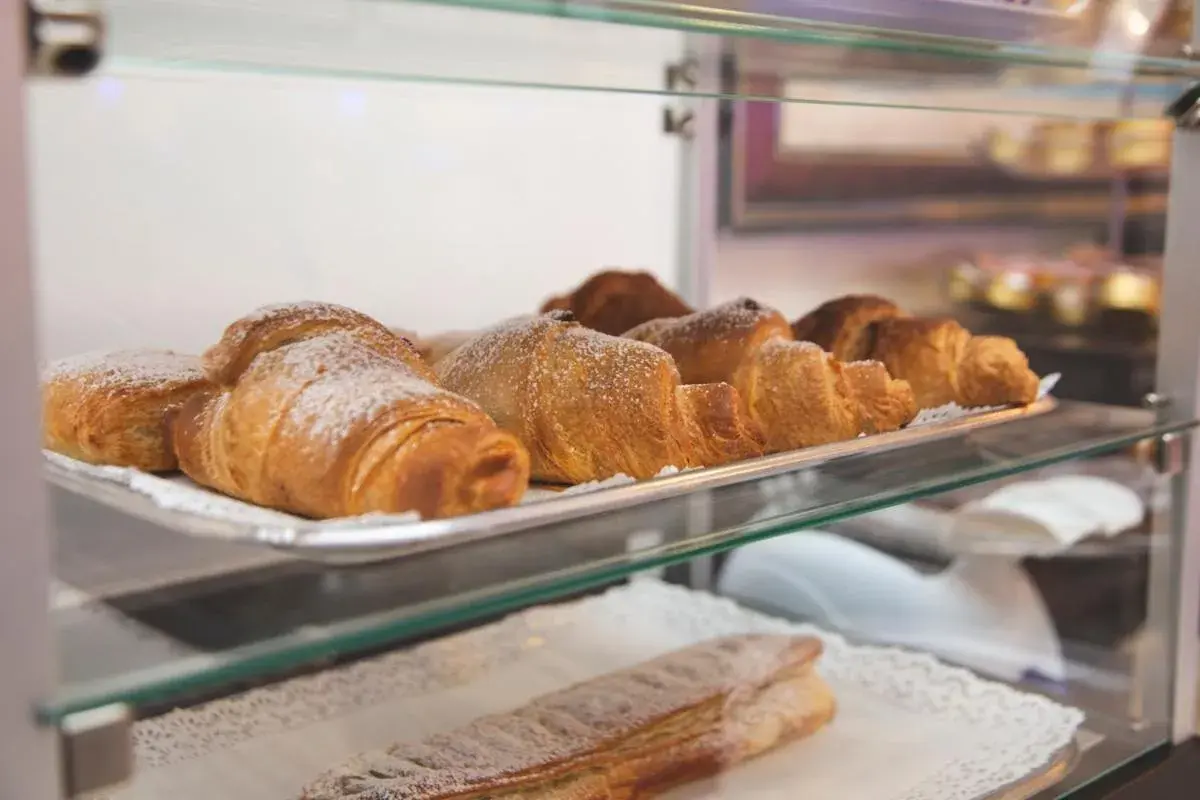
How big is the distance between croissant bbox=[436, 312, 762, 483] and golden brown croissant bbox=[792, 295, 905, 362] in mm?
243

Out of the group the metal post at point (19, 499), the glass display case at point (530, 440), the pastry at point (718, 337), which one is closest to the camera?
the metal post at point (19, 499)

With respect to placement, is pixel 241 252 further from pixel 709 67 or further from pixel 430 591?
pixel 430 591

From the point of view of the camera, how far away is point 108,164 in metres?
1.20

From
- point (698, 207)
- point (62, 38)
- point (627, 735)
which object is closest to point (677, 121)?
point (698, 207)

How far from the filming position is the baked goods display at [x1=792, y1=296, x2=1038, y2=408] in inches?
40.8

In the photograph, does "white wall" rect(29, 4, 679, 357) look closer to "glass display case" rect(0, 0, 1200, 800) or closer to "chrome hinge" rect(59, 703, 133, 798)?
"glass display case" rect(0, 0, 1200, 800)

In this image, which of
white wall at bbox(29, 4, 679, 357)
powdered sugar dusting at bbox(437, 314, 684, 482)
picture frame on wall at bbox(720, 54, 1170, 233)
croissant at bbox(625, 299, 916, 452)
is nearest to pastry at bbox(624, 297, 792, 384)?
croissant at bbox(625, 299, 916, 452)

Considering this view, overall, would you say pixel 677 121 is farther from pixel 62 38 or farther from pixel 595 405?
pixel 62 38

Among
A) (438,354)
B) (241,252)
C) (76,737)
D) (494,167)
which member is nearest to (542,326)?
(438,354)

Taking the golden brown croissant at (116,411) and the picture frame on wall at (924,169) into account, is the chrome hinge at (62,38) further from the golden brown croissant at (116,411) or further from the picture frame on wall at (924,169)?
the picture frame on wall at (924,169)

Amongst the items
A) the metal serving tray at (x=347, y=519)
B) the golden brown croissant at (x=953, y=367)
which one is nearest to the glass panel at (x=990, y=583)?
the golden brown croissant at (x=953, y=367)

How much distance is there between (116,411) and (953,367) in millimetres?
663

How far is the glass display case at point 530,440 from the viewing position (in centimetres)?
59

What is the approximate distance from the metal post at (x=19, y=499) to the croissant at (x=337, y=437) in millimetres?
181
